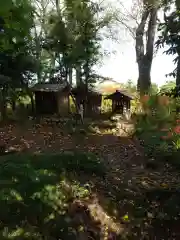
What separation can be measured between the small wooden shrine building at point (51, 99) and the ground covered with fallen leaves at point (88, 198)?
939 cm

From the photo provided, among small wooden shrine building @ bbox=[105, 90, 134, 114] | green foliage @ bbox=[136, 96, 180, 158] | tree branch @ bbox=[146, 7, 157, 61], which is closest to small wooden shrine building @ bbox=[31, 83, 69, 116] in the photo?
small wooden shrine building @ bbox=[105, 90, 134, 114]

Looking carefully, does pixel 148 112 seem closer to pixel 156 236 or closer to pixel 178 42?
pixel 178 42

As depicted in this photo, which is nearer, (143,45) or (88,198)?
(88,198)

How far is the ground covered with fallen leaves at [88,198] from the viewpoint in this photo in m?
3.42

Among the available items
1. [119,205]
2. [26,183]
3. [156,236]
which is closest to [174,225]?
[156,236]

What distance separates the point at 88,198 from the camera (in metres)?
4.79

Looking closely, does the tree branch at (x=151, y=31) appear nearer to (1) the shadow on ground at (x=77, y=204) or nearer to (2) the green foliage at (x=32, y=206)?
(1) the shadow on ground at (x=77, y=204)

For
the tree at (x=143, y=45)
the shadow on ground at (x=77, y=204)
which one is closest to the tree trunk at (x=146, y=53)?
the tree at (x=143, y=45)

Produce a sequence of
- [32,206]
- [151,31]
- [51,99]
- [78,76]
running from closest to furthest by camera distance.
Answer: [32,206] < [51,99] < [151,31] < [78,76]

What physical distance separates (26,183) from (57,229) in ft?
2.63

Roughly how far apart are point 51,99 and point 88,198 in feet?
41.7

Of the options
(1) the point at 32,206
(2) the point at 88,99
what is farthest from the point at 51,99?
(1) the point at 32,206

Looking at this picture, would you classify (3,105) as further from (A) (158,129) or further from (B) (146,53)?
(B) (146,53)

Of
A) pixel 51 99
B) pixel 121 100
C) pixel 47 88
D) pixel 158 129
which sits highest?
pixel 47 88
